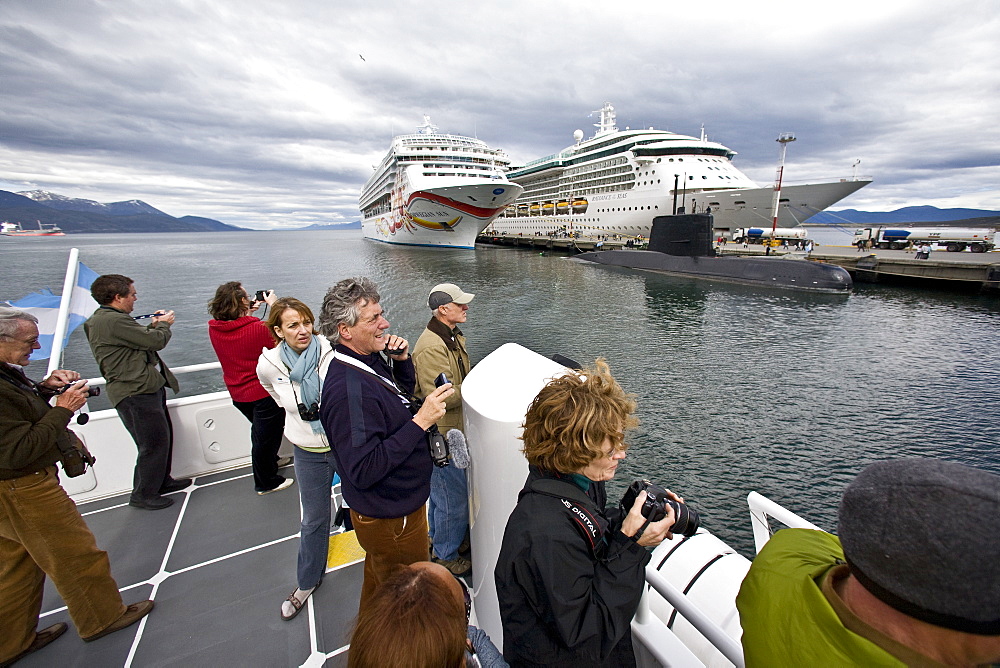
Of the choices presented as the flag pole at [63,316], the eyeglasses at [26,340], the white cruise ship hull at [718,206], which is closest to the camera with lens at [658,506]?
the eyeglasses at [26,340]

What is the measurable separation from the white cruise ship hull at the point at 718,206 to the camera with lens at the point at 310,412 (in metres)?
36.9

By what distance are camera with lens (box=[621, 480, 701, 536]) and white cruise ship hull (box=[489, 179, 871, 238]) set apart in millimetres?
36737

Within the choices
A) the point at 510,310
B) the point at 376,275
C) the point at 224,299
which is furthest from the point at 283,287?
the point at 224,299

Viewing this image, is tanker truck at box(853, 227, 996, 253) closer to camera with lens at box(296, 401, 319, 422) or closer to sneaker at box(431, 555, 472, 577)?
sneaker at box(431, 555, 472, 577)

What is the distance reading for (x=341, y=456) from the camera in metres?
1.79

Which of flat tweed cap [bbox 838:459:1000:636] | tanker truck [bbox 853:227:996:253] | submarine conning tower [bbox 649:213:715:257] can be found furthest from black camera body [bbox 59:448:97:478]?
tanker truck [bbox 853:227:996:253]

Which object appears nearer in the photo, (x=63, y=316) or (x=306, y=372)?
(x=306, y=372)

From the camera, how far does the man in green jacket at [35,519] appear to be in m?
1.93

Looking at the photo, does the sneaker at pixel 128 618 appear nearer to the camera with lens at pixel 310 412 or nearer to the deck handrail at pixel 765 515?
the camera with lens at pixel 310 412

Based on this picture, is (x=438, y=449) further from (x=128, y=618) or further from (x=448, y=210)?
(x=448, y=210)

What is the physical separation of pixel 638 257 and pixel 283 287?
837 inches

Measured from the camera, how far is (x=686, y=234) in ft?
76.6

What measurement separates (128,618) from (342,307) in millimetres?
2207

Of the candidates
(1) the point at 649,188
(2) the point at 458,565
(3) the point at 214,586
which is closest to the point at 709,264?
(1) the point at 649,188
